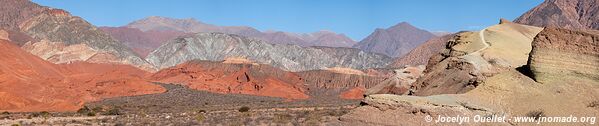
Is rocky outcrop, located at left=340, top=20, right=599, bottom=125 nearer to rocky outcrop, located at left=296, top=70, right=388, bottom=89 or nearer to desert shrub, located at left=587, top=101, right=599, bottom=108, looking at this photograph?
desert shrub, located at left=587, top=101, right=599, bottom=108

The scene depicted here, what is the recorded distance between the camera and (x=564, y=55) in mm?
24312

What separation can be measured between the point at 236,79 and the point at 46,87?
50362mm

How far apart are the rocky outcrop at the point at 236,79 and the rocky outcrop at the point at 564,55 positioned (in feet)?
237

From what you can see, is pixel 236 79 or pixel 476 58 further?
pixel 236 79

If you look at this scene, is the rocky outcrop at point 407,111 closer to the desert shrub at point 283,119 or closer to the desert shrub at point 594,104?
the desert shrub at point 594,104

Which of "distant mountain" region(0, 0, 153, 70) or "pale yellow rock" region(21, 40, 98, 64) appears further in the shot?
"distant mountain" region(0, 0, 153, 70)

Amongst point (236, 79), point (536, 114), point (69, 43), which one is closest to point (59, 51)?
point (69, 43)

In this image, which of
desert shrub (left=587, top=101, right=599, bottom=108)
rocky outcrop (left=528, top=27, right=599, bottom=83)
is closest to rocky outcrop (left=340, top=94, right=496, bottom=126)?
desert shrub (left=587, top=101, right=599, bottom=108)

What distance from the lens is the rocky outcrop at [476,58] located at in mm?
27203

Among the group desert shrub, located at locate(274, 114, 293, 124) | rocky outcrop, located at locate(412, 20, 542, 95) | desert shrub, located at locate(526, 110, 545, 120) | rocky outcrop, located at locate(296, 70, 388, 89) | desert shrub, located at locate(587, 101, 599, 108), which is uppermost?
rocky outcrop, located at locate(412, 20, 542, 95)

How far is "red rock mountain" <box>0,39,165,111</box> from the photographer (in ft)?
178

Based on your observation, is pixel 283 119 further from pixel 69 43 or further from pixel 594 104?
pixel 69 43

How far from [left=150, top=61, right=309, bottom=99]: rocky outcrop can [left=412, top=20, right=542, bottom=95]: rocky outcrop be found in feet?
190

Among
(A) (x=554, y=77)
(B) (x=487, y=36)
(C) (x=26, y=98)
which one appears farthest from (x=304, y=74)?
(A) (x=554, y=77)
